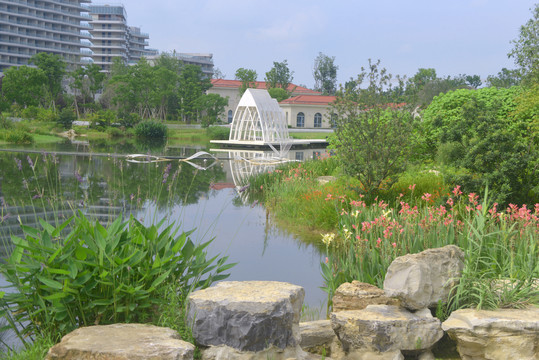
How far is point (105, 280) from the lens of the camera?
397 centimetres

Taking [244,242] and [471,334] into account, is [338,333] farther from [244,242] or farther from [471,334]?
[244,242]

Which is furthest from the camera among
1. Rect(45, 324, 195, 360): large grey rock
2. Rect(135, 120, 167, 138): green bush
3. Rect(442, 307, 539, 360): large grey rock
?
Rect(135, 120, 167, 138): green bush

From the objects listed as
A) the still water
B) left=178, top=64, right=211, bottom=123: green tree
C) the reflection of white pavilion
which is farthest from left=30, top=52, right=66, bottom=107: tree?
the still water

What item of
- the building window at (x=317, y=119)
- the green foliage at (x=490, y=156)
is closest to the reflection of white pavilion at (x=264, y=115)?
the green foliage at (x=490, y=156)

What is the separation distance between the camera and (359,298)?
4.59 meters

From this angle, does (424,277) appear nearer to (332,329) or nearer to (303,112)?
(332,329)

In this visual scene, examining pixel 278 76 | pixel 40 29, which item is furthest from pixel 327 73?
pixel 40 29

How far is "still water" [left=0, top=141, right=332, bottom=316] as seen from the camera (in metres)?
6.01

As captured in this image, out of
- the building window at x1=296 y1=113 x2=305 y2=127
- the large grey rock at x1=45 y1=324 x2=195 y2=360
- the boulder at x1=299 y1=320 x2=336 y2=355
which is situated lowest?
the boulder at x1=299 y1=320 x2=336 y2=355

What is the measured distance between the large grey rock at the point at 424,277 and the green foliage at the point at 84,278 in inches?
73.9

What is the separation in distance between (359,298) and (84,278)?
7.59 ft

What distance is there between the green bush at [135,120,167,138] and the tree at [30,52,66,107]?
60.3 ft

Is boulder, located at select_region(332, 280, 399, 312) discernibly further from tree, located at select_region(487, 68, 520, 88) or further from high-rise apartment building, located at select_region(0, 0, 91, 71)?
high-rise apartment building, located at select_region(0, 0, 91, 71)

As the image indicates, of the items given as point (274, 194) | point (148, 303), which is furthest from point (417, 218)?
point (274, 194)
